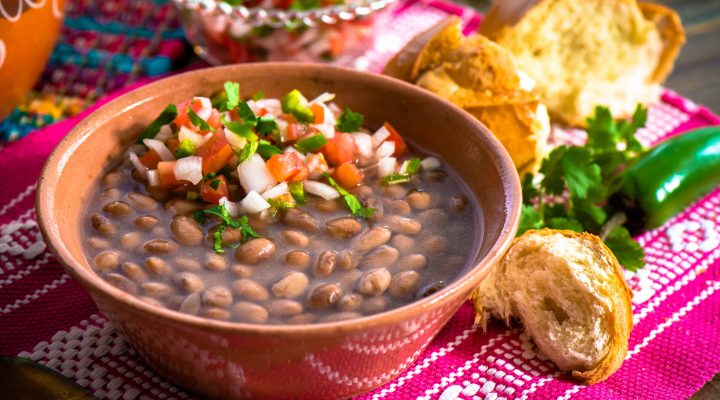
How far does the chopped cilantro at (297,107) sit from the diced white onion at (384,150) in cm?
24

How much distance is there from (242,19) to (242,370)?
A: 1.90 m

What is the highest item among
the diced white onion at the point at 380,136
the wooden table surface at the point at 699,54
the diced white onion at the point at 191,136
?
the diced white onion at the point at 191,136

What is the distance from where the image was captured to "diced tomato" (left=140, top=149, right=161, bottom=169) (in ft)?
8.73

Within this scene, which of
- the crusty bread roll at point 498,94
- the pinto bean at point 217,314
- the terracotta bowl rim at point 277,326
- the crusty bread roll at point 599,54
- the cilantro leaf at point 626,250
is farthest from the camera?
the crusty bread roll at point 599,54

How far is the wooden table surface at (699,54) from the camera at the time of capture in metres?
4.00

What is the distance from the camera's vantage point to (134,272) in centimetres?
229

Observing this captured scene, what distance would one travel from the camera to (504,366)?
2.47 metres

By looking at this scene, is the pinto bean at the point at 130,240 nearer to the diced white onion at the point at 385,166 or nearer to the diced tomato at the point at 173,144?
the diced tomato at the point at 173,144

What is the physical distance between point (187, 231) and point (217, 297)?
0.30 m

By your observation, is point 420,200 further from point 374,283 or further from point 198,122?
point 198,122

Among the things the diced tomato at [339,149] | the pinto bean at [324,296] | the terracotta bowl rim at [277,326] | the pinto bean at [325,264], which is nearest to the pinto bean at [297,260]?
the pinto bean at [325,264]

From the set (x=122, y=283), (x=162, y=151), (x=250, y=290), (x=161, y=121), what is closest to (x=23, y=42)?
(x=161, y=121)

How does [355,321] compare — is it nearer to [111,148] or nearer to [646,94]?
[111,148]

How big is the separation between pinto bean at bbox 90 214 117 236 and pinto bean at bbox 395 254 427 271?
0.83 m
